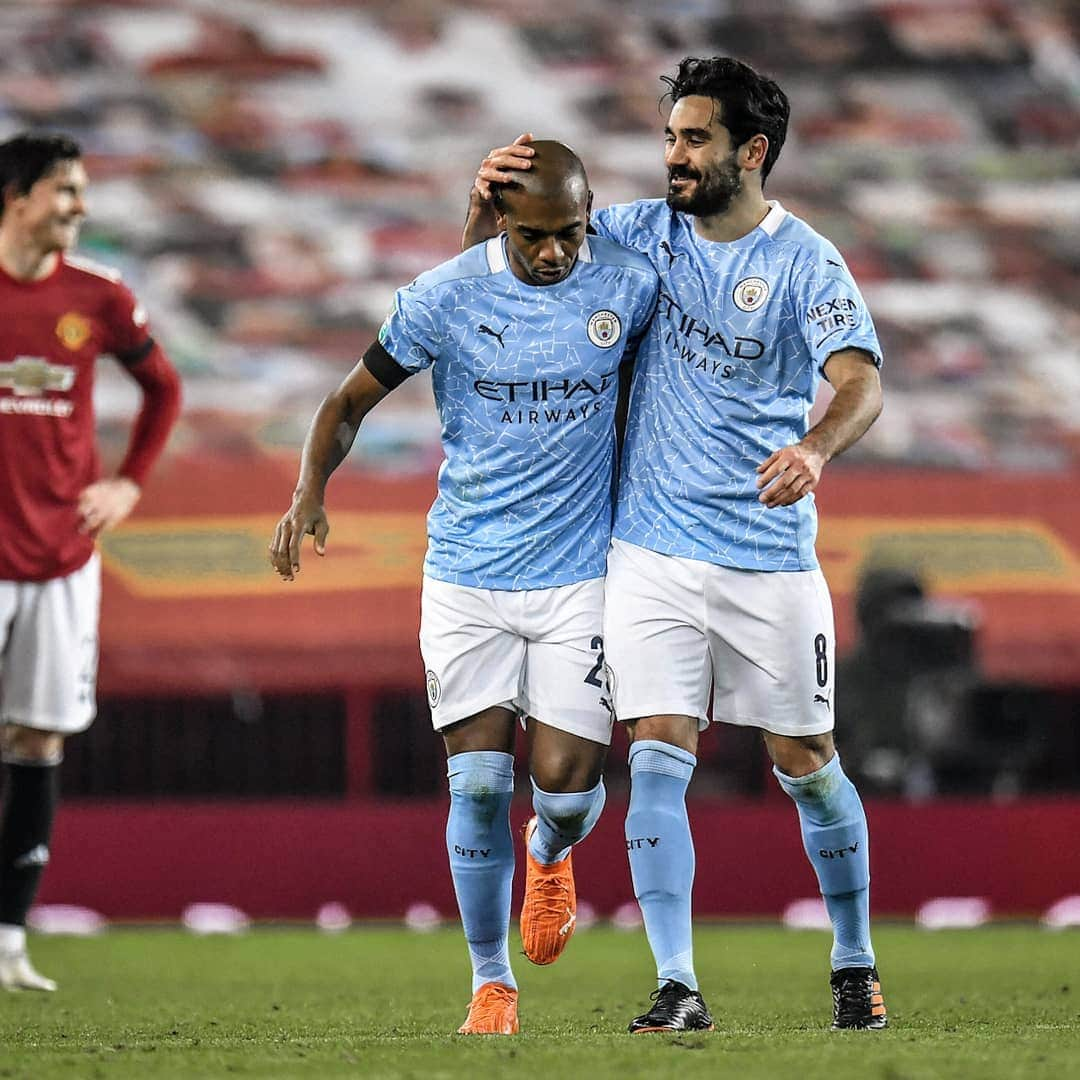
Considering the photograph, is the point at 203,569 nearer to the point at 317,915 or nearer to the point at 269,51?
the point at 317,915

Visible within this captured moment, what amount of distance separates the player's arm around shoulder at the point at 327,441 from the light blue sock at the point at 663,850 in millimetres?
881

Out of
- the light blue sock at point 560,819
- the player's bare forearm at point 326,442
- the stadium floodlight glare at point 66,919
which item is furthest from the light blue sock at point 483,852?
the stadium floodlight glare at point 66,919

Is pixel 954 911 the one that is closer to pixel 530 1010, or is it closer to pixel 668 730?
pixel 530 1010

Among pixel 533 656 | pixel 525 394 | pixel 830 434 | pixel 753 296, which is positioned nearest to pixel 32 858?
pixel 533 656

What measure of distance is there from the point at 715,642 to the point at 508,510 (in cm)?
56

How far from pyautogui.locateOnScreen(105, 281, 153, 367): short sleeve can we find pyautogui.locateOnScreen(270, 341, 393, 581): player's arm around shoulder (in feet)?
5.39

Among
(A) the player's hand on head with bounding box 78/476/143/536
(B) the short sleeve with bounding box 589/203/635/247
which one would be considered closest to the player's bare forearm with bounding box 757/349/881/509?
(B) the short sleeve with bounding box 589/203/635/247

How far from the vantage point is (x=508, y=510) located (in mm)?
4531

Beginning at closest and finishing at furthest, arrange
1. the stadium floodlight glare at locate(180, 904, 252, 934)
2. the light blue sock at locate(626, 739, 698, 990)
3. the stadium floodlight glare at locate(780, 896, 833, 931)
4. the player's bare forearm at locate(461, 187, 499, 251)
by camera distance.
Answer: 1. the light blue sock at locate(626, 739, 698, 990)
2. the player's bare forearm at locate(461, 187, 499, 251)
3. the stadium floodlight glare at locate(780, 896, 833, 931)
4. the stadium floodlight glare at locate(180, 904, 252, 934)

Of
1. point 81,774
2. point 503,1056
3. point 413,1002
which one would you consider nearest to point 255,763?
point 81,774

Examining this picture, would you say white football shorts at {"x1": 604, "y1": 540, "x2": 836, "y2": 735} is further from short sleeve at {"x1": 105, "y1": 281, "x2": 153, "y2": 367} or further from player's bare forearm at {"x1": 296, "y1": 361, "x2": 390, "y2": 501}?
short sleeve at {"x1": 105, "y1": 281, "x2": 153, "y2": 367}

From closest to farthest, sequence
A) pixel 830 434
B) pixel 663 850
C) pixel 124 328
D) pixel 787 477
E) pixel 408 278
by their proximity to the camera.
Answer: pixel 787 477
pixel 830 434
pixel 663 850
pixel 124 328
pixel 408 278

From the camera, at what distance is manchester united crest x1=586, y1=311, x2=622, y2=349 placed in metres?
4.49

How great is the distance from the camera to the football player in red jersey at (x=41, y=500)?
18.9 feet
